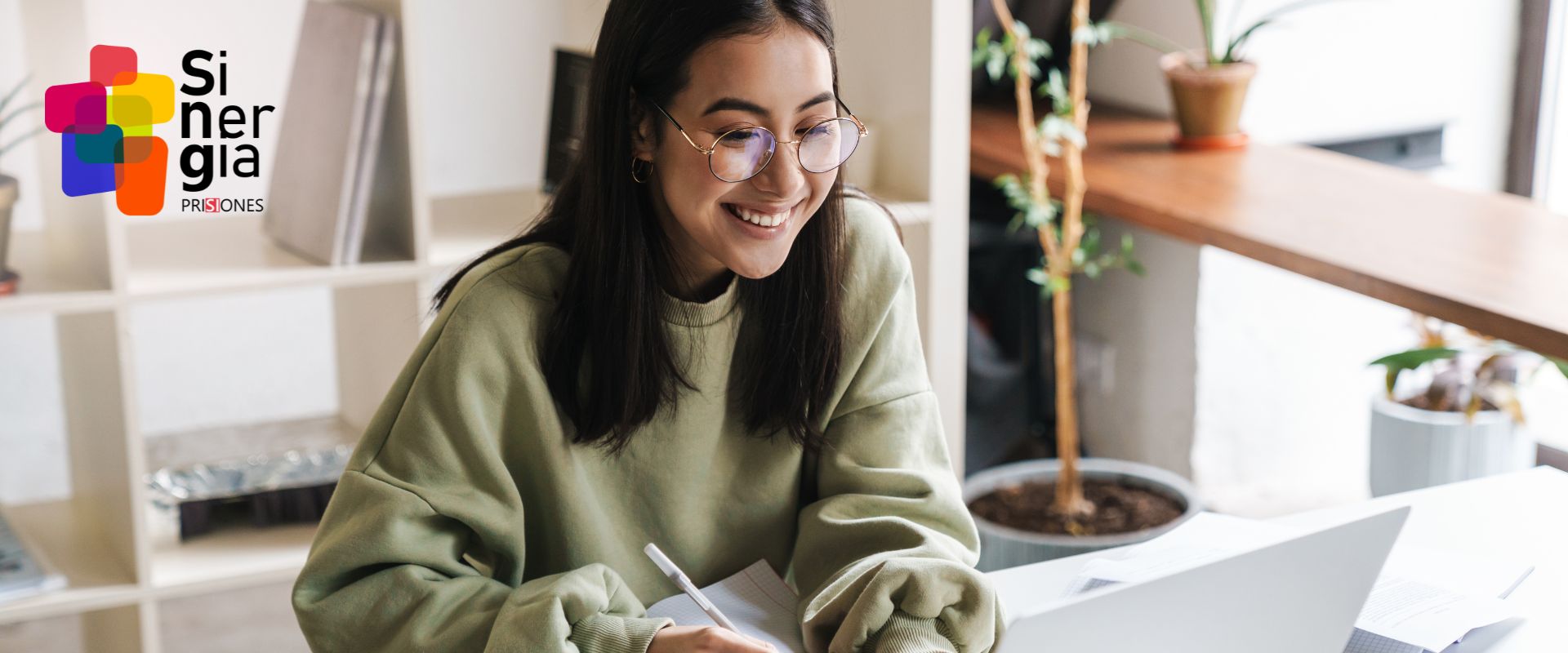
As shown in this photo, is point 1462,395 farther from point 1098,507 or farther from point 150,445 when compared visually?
point 150,445

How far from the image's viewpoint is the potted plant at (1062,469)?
7.30 ft

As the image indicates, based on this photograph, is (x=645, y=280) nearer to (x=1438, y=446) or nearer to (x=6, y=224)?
(x=6, y=224)

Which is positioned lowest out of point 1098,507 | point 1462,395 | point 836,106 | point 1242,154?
point 1098,507

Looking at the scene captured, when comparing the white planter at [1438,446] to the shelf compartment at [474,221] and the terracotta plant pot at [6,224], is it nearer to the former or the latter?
the shelf compartment at [474,221]

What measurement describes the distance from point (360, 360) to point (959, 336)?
0.82 m

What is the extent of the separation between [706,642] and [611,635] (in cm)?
7

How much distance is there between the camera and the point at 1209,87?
7.97ft

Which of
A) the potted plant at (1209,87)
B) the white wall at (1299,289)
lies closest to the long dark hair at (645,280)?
the potted plant at (1209,87)

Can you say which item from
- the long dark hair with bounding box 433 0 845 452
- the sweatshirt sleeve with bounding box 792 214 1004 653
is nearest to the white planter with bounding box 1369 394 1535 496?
the sweatshirt sleeve with bounding box 792 214 1004 653

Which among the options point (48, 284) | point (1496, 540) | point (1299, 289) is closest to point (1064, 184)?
point (1299, 289)

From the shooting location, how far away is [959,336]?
6.80 ft

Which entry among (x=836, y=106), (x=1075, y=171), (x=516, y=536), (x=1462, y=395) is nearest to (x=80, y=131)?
(x=516, y=536)

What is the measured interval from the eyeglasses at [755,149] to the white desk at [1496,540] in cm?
37

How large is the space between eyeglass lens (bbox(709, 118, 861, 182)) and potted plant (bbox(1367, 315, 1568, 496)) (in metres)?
1.51
